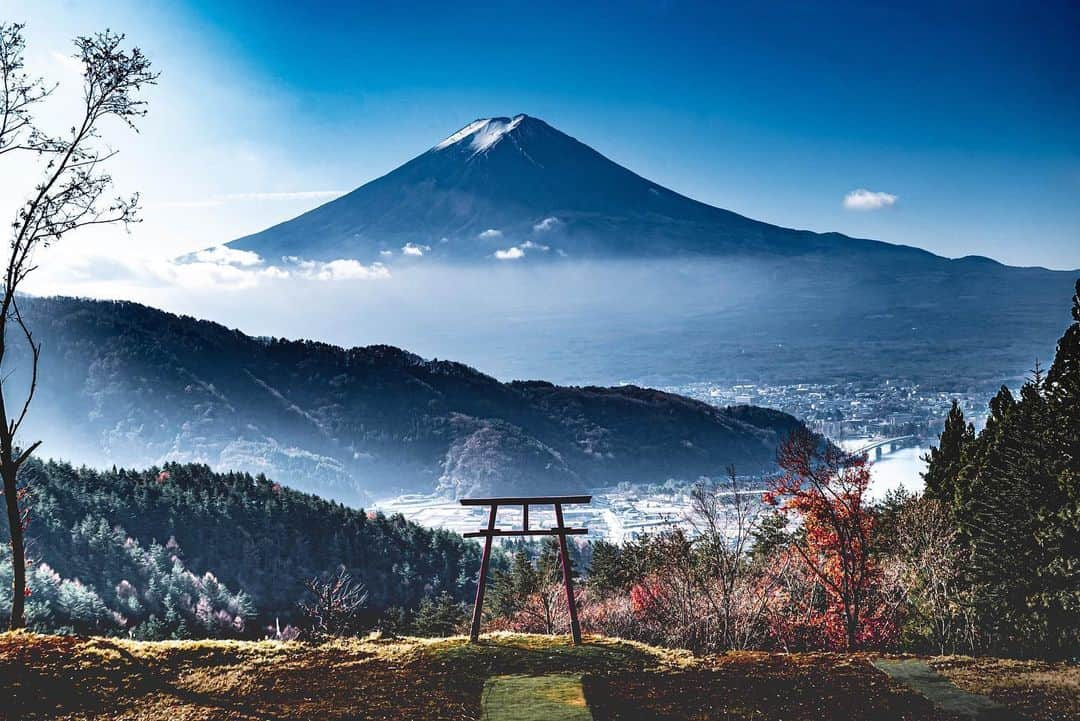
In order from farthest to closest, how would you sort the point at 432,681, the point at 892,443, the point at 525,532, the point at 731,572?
1. the point at 892,443
2. the point at 731,572
3. the point at 525,532
4. the point at 432,681

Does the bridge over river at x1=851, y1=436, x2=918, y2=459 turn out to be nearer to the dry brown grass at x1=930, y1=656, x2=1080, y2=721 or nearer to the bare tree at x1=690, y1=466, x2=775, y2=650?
the bare tree at x1=690, y1=466, x2=775, y2=650

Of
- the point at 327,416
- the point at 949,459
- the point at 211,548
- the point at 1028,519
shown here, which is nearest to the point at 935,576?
the point at 1028,519

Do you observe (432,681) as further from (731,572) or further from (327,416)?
(327,416)

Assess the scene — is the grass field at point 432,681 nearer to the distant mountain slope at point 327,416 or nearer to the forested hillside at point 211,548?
the forested hillside at point 211,548

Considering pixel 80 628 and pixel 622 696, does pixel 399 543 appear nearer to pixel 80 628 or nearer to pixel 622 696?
pixel 80 628

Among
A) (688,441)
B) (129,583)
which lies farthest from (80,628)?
(688,441)

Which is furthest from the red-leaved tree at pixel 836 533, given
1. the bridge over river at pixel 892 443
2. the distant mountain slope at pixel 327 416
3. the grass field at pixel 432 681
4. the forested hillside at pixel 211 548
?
the distant mountain slope at pixel 327 416
